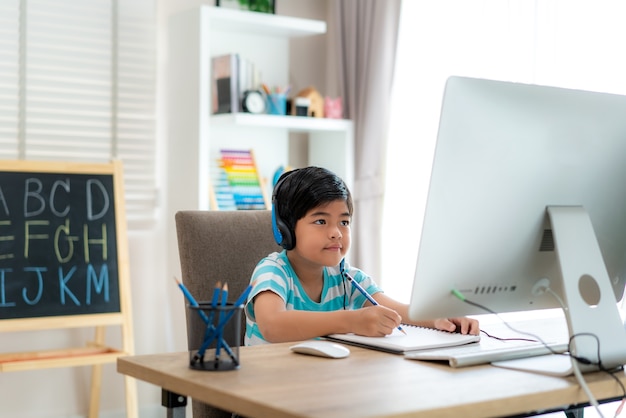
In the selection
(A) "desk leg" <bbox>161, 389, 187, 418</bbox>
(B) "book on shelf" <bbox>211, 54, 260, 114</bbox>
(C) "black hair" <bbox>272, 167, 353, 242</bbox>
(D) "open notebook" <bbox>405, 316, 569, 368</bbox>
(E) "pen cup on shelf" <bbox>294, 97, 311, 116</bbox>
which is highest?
(B) "book on shelf" <bbox>211, 54, 260, 114</bbox>

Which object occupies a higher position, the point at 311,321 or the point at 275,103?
the point at 275,103

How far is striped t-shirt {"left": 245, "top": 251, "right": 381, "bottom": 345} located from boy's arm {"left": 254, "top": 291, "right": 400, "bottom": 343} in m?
0.04

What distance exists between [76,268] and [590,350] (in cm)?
216

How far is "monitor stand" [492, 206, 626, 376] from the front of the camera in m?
1.32

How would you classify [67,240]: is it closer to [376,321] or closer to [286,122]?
[286,122]

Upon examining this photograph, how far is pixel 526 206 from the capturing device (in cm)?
134

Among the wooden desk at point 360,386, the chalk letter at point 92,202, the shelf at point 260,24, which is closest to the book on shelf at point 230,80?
the shelf at point 260,24

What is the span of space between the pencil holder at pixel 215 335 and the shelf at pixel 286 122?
2089 mm

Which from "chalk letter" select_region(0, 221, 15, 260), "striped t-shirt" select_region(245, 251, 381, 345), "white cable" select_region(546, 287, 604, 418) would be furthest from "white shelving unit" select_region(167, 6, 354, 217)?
"white cable" select_region(546, 287, 604, 418)

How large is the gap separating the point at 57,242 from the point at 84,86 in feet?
A: 2.34

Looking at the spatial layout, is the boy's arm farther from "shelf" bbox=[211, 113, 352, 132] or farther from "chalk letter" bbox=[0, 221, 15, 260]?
"shelf" bbox=[211, 113, 352, 132]

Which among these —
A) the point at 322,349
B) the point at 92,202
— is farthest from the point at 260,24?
the point at 322,349

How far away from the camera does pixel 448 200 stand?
125 cm

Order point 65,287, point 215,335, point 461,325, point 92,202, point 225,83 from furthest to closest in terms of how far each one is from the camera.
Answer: point 225,83 → point 92,202 → point 65,287 → point 461,325 → point 215,335
